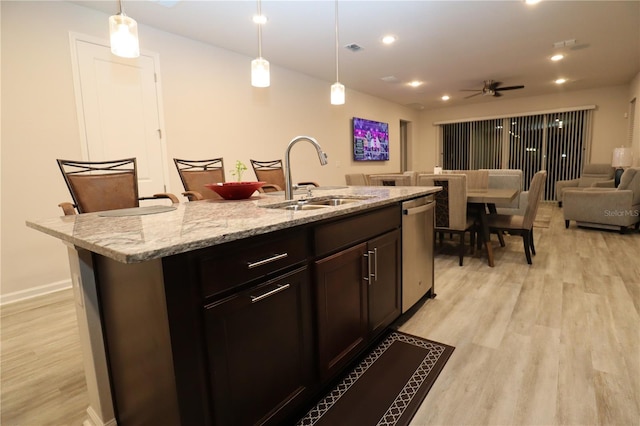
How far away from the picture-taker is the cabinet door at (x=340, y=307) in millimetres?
1411

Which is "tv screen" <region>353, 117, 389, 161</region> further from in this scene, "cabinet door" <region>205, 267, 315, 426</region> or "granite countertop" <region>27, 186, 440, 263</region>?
"cabinet door" <region>205, 267, 315, 426</region>

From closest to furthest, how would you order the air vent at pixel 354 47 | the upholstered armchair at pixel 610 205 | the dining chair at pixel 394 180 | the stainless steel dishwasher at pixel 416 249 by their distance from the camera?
the stainless steel dishwasher at pixel 416 249, the dining chair at pixel 394 180, the air vent at pixel 354 47, the upholstered armchair at pixel 610 205

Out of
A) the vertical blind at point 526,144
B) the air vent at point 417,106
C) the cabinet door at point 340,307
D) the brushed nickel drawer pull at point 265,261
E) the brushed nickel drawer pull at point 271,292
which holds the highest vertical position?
the air vent at point 417,106

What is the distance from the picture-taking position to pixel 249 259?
3.55 ft

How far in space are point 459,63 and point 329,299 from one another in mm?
4833

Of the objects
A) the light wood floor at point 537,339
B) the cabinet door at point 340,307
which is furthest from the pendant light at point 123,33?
the light wood floor at point 537,339

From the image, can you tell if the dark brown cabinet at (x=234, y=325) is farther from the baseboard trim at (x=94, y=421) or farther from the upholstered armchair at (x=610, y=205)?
the upholstered armchair at (x=610, y=205)

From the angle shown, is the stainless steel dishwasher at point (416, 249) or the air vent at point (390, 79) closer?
the stainless steel dishwasher at point (416, 249)

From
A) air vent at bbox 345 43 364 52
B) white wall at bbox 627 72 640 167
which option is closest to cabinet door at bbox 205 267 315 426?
air vent at bbox 345 43 364 52

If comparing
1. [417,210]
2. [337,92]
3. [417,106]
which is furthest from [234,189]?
[417,106]

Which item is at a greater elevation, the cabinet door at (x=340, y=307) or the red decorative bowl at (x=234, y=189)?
the red decorative bowl at (x=234, y=189)

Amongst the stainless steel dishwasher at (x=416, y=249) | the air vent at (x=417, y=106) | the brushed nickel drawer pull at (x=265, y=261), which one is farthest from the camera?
the air vent at (x=417, y=106)

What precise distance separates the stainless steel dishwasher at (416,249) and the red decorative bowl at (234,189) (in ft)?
3.15

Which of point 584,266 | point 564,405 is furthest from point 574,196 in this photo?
point 564,405
